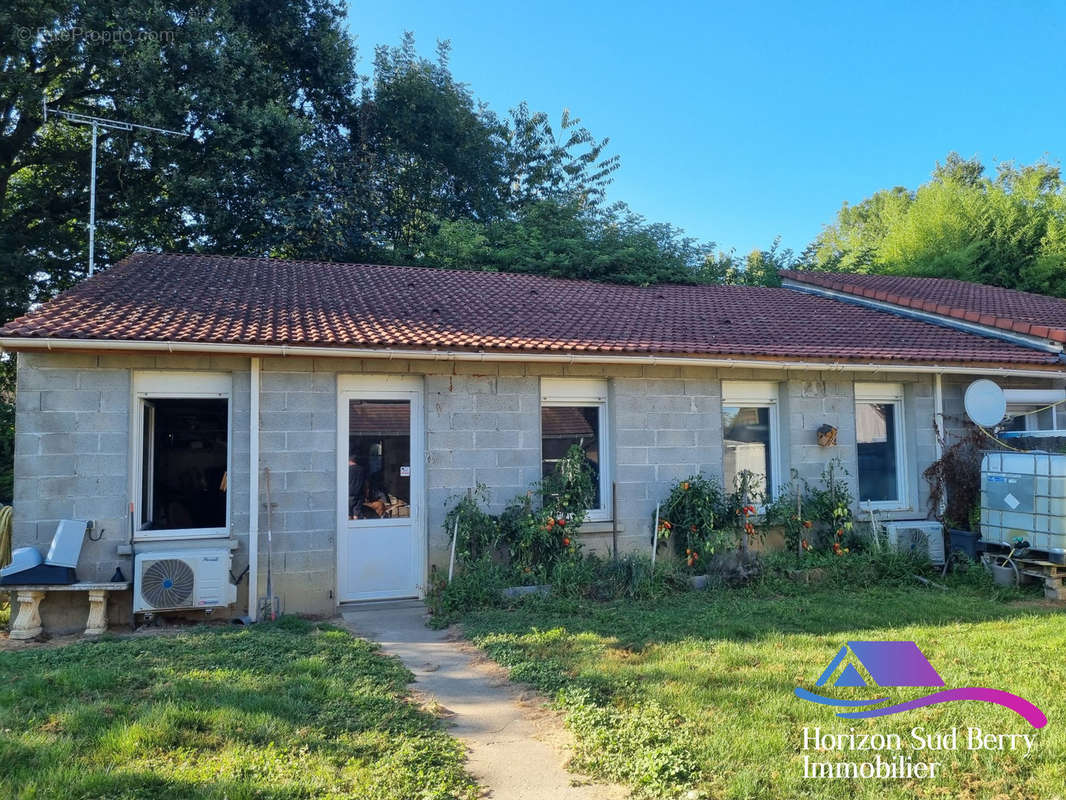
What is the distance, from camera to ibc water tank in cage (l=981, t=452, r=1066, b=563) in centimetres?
785

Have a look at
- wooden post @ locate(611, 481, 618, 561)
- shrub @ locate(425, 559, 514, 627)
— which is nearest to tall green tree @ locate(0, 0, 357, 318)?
wooden post @ locate(611, 481, 618, 561)

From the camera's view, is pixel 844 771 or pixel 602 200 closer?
pixel 844 771

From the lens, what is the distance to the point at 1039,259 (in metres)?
20.3

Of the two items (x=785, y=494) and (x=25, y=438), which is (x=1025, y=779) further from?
(x=25, y=438)

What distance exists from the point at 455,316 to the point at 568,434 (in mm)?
2224

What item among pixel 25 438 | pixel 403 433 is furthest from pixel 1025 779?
pixel 25 438

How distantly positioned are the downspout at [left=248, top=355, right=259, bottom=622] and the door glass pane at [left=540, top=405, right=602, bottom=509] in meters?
3.21

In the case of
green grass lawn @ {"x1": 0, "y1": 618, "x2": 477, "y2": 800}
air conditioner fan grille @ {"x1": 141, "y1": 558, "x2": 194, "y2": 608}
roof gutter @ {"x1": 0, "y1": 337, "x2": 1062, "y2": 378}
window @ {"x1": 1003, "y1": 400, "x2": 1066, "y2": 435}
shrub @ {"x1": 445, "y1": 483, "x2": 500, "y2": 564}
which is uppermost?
roof gutter @ {"x1": 0, "y1": 337, "x2": 1062, "y2": 378}

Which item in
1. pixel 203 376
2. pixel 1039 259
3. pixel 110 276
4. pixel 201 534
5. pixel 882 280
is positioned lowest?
pixel 201 534

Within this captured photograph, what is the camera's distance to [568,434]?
863 cm

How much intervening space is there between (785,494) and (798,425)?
94 cm

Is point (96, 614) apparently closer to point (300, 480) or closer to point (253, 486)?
point (253, 486)

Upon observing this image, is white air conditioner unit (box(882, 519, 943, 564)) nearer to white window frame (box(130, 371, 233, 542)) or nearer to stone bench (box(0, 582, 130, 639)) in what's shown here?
white window frame (box(130, 371, 233, 542))

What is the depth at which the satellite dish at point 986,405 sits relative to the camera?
9.16 m
